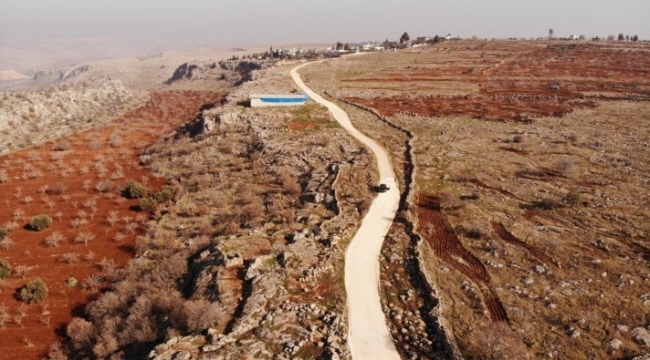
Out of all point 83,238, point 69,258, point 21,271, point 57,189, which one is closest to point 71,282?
point 69,258

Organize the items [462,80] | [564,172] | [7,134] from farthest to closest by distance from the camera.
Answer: [462,80], [7,134], [564,172]

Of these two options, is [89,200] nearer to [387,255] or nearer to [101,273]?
[101,273]

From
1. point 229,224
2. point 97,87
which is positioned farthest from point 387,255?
point 97,87

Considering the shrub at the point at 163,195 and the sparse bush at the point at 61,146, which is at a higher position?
the sparse bush at the point at 61,146

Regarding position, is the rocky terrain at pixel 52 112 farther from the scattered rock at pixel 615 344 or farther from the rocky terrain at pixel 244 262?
the scattered rock at pixel 615 344

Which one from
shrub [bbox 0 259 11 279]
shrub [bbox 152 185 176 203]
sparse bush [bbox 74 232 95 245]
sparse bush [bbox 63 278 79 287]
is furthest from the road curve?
shrub [bbox 0 259 11 279]

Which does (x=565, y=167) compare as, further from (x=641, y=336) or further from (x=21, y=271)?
(x=21, y=271)

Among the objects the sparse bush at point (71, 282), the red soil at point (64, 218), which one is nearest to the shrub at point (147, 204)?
the red soil at point (64, 218)
